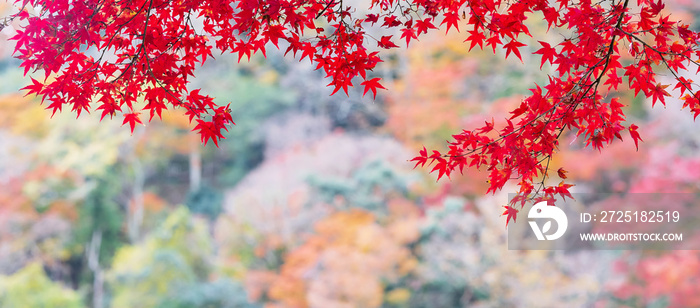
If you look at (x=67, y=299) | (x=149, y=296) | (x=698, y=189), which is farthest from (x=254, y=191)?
(x=698, y=189)

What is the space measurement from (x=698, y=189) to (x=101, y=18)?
7068mm

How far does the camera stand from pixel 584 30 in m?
1.68

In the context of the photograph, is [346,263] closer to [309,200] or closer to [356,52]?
[309,200]

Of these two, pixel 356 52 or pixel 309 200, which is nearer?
pixel 356 52

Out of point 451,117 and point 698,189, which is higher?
point 451,117

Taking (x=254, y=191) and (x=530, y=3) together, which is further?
(x=254, y=191)

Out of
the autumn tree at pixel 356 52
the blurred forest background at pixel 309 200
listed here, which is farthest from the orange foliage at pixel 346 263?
the autumn tree at pixel 356 52

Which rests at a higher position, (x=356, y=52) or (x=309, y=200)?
(x=309, y=200)

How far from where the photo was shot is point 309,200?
7.62 m

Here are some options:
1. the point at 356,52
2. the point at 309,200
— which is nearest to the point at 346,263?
the point at 309,200

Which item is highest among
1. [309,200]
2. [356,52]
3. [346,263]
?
[309,200]

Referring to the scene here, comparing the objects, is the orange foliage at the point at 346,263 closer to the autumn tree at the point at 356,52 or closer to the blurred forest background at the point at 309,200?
the blurred forest background at the point at 309,200

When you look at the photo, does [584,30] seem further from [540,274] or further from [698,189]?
[698,189]

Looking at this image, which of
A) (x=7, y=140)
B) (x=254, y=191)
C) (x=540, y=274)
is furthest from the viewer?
(x=7, y=140)
